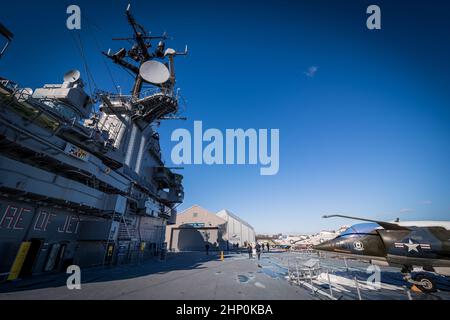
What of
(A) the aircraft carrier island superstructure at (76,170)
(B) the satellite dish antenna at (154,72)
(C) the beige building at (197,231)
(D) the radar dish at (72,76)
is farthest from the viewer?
(C) the beige building at (197,231)

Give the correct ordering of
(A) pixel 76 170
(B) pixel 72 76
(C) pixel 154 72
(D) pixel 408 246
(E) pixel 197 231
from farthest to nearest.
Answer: (E) pixel 197 231
(C) pixel 154 72
(B) pixel 72 76
(A) pixel 76 170
(D) pixel 408 246

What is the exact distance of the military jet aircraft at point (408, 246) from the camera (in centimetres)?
817

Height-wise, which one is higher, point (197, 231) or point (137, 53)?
point (137, 53)

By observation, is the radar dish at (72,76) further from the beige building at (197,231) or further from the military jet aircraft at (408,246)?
the beige building at (197,231)

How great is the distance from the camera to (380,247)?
30.6 ft

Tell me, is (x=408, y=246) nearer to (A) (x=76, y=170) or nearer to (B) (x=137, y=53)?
(A) (x=76, y=170)

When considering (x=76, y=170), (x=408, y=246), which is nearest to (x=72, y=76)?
(x=76, y=170)

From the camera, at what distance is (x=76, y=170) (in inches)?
520

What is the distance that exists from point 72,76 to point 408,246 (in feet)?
86.2

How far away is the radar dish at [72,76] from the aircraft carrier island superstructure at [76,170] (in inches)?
2.9

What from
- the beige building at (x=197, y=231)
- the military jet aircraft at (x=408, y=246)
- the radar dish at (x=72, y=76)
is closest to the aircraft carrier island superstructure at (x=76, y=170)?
the radar dish at (x=72, y=76)
